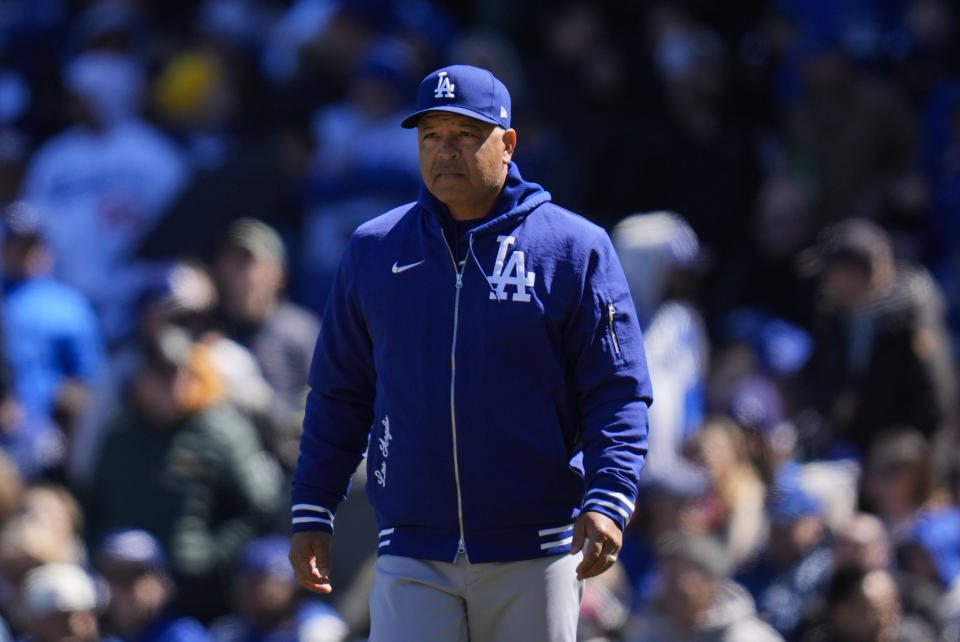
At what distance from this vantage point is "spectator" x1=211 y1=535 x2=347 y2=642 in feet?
24.1

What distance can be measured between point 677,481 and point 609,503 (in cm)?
362

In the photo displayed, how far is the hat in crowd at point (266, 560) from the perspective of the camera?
7.35 meters

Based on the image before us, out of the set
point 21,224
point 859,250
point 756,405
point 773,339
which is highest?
point 21,224

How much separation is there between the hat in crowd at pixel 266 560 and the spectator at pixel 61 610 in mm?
633

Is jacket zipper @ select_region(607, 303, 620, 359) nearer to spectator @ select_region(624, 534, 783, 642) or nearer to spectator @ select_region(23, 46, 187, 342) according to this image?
spectator @ select_region(624, 534, 783, 642)

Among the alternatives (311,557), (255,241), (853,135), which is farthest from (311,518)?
(853,135)

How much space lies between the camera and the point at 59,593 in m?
7.31

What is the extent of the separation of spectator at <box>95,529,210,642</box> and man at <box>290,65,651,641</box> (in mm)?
2968

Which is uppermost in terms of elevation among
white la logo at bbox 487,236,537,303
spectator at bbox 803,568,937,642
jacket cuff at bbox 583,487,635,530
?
white la logo at bbox 487,236,537,303

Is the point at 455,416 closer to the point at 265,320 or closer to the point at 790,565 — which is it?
the point at 790,565

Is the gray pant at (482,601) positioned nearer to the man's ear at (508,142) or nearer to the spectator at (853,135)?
the man's ear at (508,142)

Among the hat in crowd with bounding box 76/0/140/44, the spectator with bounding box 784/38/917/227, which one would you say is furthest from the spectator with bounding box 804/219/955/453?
the hat in crowd with bounding box 76/0/140/44

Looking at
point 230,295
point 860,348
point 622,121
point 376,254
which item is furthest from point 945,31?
point 376,254

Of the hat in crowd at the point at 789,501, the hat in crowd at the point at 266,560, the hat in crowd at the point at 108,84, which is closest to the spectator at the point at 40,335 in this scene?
the hat in crowd at the point at 108,84
